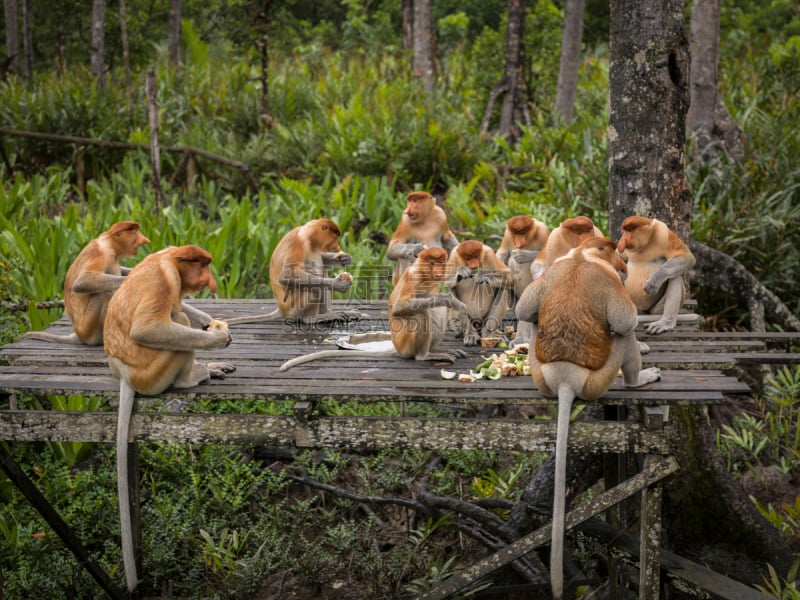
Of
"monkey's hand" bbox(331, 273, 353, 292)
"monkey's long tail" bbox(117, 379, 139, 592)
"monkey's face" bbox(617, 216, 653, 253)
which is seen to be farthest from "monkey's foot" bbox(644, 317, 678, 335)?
"monkey's long tail" bbox(117, 379, 139, 592)

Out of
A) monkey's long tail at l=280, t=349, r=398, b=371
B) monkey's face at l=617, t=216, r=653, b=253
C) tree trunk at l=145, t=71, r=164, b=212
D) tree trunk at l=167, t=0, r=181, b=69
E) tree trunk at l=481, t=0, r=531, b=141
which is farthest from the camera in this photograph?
tree trunk at l=167, t=0, r=181, b=69

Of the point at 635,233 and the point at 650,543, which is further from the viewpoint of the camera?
the point at 635,233

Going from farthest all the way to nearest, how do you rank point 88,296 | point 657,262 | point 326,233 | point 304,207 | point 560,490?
point 304,207 → point 326,233 → point 657,262 → point 88,296 → point 560,490

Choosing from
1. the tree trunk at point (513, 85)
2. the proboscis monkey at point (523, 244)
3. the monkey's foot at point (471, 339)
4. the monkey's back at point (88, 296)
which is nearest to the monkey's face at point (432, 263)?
the monkey's foot at point (471, 339)

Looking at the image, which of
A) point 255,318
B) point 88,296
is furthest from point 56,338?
point 255,318

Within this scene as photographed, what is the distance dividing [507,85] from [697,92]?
2987 millimetres

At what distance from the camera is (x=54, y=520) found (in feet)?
11.8

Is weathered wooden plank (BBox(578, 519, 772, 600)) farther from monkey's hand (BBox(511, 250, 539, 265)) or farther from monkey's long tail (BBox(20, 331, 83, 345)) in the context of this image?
monkey's long tail (BBox(20, 331, 83, 345))

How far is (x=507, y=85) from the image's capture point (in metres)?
9.27

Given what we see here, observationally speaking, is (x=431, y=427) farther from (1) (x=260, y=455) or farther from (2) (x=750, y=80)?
(2) (x=750, y=80)

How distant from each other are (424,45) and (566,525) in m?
8.32

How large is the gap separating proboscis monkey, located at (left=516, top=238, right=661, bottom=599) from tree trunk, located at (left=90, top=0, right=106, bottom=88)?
30.0 feet

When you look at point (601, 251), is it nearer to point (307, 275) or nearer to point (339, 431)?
point (339, 431)

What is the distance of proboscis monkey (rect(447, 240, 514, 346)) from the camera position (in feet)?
12.4
